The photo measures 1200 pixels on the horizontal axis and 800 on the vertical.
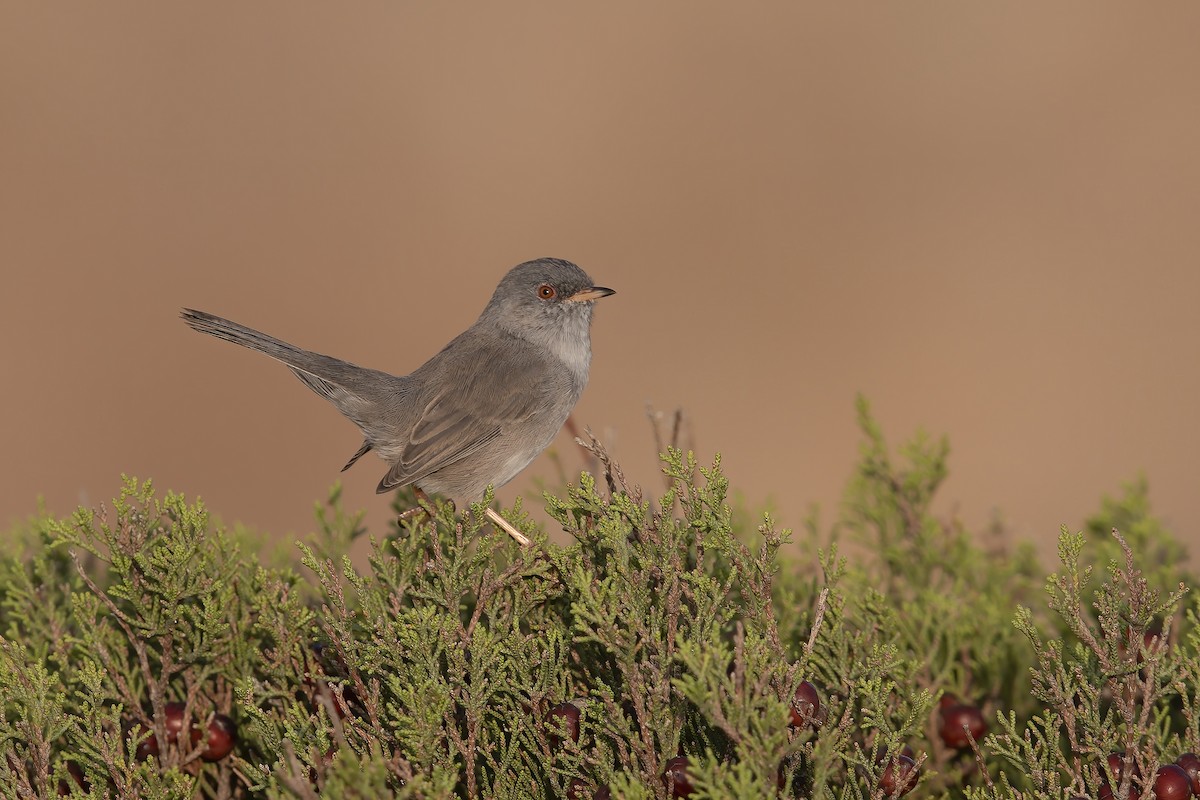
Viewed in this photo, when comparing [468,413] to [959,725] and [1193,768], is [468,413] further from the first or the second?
[1193,768]

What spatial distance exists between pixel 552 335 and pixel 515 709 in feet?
9.35

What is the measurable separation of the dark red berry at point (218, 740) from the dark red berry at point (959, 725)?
7.59 feet

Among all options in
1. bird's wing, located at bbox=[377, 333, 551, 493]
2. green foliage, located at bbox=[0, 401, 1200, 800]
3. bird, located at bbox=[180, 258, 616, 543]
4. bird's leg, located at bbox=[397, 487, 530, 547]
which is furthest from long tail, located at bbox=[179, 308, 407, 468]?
green foliage, located at bbox=[0, 401, 1200, 800]

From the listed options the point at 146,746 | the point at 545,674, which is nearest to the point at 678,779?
the point at 545,674

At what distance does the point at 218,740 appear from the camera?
3371 millimetres

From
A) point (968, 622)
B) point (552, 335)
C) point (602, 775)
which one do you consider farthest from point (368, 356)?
point (602, 775)

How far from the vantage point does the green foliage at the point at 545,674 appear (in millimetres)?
2805

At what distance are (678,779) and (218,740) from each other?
59.5 inches

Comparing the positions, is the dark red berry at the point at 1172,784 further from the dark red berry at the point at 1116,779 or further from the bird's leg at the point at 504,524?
the bird's leg at the point at 504,524

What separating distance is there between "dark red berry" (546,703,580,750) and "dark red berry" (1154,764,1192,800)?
1.49 meters

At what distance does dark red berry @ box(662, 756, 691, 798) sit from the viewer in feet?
8.97

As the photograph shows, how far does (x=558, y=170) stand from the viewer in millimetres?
15352

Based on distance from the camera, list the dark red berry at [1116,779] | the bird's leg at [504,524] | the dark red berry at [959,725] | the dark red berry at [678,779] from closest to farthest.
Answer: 1. the dark red berry at [678,779]
2. the dark red berry at [1116,779]
3. the dark red berry at [959,725]
4. the bird's leg at [504,524]

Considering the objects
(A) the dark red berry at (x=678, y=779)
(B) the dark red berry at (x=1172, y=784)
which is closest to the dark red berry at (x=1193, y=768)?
(B) the dark red berry at (x=1172, y=784)
